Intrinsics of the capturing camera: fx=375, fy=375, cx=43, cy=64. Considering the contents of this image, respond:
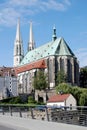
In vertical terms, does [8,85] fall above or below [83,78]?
below

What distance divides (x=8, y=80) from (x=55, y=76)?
59.0 ft

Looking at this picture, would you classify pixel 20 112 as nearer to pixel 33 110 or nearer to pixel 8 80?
pixel 33 110

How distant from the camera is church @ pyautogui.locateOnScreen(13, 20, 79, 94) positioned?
462 ft

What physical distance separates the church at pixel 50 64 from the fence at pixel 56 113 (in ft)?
344

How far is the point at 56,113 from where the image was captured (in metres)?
20.9

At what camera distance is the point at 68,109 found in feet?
65.3

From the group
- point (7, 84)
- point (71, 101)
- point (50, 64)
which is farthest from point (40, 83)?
point (71, 101)

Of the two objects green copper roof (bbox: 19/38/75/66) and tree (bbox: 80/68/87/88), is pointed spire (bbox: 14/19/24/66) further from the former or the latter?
tree (bbox: 80/68/87/88)

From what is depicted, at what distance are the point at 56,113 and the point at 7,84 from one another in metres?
119

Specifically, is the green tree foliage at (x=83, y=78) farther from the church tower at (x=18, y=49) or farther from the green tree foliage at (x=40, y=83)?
the church tower at (x=18, y=49)

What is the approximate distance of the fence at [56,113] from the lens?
60.6 feet

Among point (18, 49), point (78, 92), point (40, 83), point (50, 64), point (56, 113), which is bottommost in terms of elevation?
point (56, 113)

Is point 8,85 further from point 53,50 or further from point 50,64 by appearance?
point 53,50

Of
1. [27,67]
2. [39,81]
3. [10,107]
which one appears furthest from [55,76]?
[10,107]
